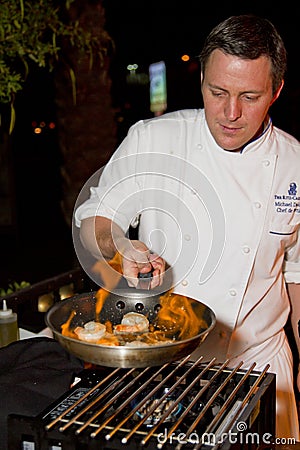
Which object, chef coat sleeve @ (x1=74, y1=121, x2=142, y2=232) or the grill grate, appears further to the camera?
chef coat sleeve @ (x1=74, y1=121, x2=142, y2=232)

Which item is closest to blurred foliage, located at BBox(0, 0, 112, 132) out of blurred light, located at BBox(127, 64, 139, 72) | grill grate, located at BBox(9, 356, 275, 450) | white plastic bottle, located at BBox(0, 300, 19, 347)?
white plastic bottle, located at BBox(0, 300, 19, 347)

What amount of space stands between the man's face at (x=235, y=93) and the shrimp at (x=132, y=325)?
719 mm

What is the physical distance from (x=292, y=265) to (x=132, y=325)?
102cm

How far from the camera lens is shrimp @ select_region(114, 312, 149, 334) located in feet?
4.99

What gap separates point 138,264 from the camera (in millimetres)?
1656

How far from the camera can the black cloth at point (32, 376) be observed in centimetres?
148

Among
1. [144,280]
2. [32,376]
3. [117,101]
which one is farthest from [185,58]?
[32,376]

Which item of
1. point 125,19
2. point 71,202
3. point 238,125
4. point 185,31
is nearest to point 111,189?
point 238,125

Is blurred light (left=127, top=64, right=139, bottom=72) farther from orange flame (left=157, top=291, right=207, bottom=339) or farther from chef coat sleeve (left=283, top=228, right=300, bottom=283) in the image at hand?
orange flame (left=157, top=291, right=207, bottom=339)

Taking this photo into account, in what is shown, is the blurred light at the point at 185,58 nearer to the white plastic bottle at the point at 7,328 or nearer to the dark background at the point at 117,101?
the dark background at the point at 117,101

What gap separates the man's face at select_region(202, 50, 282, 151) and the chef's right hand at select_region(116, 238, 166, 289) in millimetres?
506

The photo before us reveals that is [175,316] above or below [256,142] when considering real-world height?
below

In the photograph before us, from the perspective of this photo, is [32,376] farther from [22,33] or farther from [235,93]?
Result: [22,33]

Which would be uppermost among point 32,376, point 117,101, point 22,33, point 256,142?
point 22,33
